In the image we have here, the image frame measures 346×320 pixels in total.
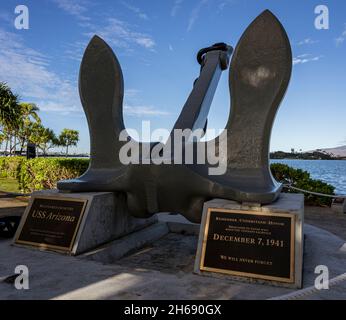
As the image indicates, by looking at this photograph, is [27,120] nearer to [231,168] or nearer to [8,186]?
[8,186]

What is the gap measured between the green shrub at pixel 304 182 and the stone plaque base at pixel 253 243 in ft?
21.3

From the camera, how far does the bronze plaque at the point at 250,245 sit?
9.64 ft

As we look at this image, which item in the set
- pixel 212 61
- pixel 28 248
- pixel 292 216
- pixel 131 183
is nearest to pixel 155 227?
pixel 131 183

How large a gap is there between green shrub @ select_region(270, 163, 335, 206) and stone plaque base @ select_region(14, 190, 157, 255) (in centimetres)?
689

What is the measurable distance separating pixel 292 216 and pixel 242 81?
185 centimetres

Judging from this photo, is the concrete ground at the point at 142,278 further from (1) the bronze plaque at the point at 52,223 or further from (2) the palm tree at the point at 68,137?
(2) the palm tree at the point at 68,137

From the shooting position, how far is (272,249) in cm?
303

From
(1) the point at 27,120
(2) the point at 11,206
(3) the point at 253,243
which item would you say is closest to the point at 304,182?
(3) the point at 253,243

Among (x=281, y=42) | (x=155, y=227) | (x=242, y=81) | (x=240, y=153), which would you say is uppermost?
(x=281, y=42)

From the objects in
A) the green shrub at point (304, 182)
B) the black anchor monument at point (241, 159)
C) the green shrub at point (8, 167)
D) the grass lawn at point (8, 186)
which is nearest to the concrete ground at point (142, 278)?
the black anchor monument at point (241, 159)

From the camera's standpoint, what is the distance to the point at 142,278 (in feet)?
9.40

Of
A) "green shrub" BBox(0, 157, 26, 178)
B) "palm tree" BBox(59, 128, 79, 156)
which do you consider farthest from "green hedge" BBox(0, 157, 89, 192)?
"palm tree" BBox(59, 128, 79, 156)
